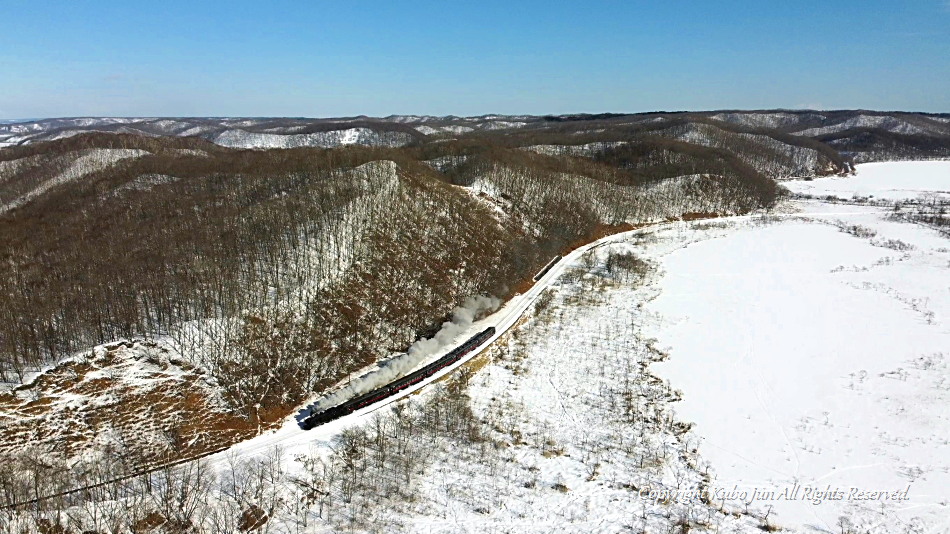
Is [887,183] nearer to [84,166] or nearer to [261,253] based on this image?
[261,253]

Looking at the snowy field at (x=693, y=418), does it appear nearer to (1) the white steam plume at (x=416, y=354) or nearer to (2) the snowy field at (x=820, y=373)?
(2) the snowy field at (x=820, y=373)

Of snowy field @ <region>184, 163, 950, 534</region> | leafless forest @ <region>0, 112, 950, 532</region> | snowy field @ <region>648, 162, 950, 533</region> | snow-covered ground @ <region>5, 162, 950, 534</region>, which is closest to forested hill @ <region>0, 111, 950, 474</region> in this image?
leafless forest @ <region>0, 112, 950, 532</region>

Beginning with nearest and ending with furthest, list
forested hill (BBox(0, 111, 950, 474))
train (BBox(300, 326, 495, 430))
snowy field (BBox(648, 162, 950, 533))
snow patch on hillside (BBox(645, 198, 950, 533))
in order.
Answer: snowy field (BBox(648, 162, 950, 533)), snow patch on hillside (BBox(645, 198, 950, 533)), train (BBox(300, 326, 495, 430)), forested hill (BBox(0, 111, 950, 474))

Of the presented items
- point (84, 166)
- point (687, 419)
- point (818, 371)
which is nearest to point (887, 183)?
point (818, 371)

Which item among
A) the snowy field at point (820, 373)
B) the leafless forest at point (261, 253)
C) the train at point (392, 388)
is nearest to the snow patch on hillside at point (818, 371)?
the snowy field at point (820, 373)

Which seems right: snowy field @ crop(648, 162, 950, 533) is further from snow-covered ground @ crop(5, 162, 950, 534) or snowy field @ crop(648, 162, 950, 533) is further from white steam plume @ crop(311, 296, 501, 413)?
white steam plume @ crop(311, 296, 501, 413)

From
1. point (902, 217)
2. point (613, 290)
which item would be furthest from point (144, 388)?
point (902, 217)

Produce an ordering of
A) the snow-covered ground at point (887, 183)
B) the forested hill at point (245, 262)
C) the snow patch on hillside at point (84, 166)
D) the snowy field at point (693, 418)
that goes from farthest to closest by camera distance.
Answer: the snow-covered ground at point (887, 183) < the snow patch on hillside at point (84, 166) < the forested hill at point (245, 262) < the snowy field at point (693, 418)
